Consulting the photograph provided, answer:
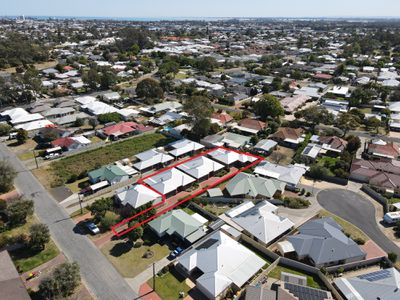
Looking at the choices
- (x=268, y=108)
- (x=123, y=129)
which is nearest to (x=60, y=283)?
(x=123, y=129)

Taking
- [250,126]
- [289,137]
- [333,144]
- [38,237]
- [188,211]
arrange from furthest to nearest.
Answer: [250,126], [289,137], [333,144], [188,211], [38,237]

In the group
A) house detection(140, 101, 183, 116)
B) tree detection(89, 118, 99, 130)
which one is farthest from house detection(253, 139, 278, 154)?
tree detection(89, 118, 99, 130)

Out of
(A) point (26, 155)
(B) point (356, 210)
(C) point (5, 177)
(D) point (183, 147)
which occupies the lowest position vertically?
(A) point (26, 155)

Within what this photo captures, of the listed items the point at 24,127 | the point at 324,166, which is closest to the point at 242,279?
the point at 324,166

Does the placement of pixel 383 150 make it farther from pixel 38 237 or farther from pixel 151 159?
pixel 38 237

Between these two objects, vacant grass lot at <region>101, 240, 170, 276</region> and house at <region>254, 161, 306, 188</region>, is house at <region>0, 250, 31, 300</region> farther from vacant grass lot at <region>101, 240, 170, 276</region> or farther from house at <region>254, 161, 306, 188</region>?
house at <region>254, 161, 306, 188</region>

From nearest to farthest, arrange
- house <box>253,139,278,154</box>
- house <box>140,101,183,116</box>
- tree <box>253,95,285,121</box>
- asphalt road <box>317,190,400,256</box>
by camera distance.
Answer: asphalt road <box>317,190,400,256</box> < house <box>253,139,278,154</box> < tree <box>253,95,285,121</box> < house <box>140,101,183,116</box>

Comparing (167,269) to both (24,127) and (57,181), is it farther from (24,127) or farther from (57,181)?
(24,127)
